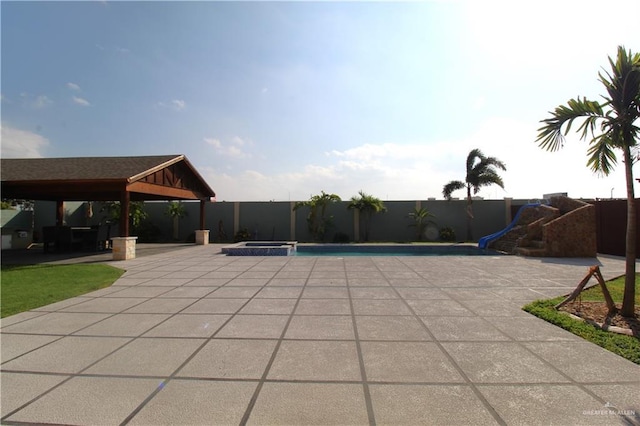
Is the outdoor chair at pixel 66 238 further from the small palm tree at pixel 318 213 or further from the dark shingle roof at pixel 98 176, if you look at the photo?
the small palm tree at pixel 318 213

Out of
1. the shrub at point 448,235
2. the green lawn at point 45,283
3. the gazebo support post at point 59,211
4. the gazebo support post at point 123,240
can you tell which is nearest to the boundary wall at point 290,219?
the shrub at point 448,235

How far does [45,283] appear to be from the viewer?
309 inches

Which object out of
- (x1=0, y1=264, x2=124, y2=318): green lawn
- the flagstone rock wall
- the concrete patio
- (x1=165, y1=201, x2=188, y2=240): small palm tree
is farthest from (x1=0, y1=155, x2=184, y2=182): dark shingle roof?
the flagstone rock wall

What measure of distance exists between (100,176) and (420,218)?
57.2 ft

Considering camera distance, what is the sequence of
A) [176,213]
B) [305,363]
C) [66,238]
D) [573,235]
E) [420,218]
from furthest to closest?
[176,213], [420,218], [66,238], [573,235], [305,363]

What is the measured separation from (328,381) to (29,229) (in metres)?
22.4

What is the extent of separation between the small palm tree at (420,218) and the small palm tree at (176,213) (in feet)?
51.0

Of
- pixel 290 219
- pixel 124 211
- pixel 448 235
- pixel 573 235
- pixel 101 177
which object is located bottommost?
pixel 448 235

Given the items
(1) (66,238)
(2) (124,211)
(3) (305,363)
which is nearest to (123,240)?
(2) (124,211)

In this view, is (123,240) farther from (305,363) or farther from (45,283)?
(305,363)

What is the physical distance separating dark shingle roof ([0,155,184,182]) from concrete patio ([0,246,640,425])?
7743 mm

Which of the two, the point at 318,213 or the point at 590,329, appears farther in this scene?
the point at 318,213

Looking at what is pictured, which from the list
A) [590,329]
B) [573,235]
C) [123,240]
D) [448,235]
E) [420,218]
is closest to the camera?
[590,329]

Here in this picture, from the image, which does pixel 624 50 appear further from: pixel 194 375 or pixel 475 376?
pixel 194 375
